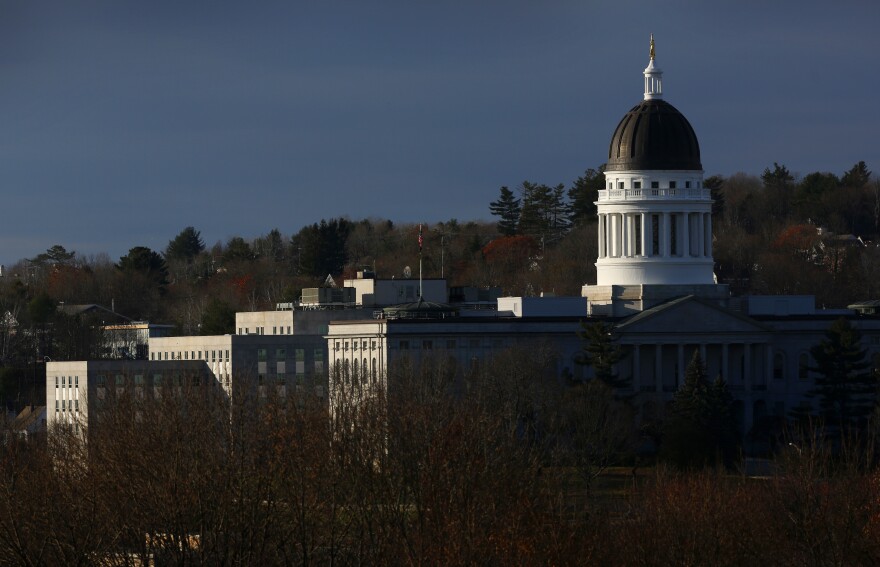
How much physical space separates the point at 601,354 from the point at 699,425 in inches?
499

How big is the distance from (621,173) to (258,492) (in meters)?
89.5

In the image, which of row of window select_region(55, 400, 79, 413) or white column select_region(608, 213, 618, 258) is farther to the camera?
white column select_region(608, 213, 618, 258)

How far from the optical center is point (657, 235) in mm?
194000

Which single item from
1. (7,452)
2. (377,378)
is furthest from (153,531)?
(377,378)

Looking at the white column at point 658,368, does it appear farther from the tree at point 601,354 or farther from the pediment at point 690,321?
the tree at point 601,354

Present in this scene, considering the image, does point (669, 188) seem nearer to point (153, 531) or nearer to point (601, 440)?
point (601, 440)

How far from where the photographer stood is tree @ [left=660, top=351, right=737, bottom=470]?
153875 millimetres

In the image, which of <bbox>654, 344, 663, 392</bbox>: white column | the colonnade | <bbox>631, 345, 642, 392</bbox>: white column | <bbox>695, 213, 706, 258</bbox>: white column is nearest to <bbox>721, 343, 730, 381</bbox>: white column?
<bbox>654, 344, 663, 392</bbox>: white column

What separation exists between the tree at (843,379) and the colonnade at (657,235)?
22.7 m

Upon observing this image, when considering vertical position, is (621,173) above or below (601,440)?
above

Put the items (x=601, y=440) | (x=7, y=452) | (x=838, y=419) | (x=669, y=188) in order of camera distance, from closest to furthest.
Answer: (x=7, y=452), (x=601, y=440), (x=838, y=419), (x=669, y=188)

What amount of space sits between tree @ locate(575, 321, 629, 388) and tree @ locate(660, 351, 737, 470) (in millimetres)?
4338

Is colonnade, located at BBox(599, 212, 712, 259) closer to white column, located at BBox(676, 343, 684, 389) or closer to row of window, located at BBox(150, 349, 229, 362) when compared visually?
white column, located at BBox(676, 343, 684, 389)

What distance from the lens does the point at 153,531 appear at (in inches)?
4058
